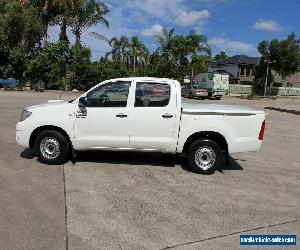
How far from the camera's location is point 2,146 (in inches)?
393

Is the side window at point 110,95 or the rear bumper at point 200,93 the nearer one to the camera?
the side window at point 110,95

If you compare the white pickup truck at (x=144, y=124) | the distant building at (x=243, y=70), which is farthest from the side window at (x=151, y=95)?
the distant building at (x=243, y=70)

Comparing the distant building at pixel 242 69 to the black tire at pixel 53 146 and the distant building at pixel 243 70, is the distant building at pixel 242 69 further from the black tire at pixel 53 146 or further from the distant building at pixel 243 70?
the black tire at pixel 53 146

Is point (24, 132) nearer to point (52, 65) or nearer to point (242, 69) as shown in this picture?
point (52, 65)

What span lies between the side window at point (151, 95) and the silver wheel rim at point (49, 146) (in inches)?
74.0

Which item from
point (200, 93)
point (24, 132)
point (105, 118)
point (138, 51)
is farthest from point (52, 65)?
point (105, 118)

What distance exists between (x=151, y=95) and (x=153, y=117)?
47 cm

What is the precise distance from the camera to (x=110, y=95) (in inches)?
323

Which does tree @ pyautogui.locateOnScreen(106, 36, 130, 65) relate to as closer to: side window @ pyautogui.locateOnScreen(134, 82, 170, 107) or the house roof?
the house roof

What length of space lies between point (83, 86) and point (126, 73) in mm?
5361

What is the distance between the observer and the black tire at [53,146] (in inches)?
324

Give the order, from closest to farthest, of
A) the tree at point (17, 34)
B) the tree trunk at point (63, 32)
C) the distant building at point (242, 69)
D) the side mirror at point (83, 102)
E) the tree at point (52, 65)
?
the side mirror at point (83, 102), the tree at point (52, 65), the tree at point (17, 34), the tree trunk at point (63, 32), the distant building at point (242, 69)

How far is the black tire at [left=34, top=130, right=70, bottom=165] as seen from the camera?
8242mm

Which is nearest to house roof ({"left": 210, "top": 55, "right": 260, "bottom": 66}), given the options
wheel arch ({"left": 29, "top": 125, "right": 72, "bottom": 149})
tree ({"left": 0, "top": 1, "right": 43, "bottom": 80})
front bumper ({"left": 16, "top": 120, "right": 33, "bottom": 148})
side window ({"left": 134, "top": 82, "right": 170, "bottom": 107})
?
tree ({"left": 0, "top": 1, "right": 43, "bottom": 80})
